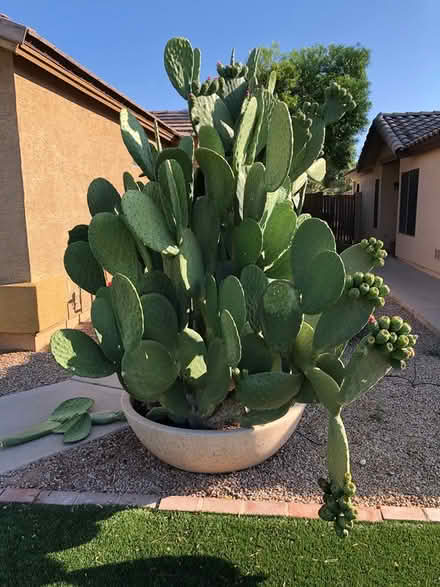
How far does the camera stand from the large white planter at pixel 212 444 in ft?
9.00

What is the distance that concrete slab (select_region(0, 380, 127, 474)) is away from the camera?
320cm

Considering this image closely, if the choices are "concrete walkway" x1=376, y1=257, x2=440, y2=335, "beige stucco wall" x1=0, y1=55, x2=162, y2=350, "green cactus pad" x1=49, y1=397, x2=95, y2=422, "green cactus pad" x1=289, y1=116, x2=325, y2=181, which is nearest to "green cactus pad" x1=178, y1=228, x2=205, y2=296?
"green cactus pad" x1=289, y1=116, x2=325, y2=181

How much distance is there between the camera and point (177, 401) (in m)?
2.81

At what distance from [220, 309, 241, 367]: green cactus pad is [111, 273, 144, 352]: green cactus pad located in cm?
40

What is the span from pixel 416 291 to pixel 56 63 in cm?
631

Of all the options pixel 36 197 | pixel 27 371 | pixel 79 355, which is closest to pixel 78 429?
pixel 79 355

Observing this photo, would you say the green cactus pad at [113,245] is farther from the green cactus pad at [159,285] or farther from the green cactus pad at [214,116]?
the green cactus pad at [214,116]

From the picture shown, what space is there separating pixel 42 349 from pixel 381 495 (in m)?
3.83

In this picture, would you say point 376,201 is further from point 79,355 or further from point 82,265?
point 79,355

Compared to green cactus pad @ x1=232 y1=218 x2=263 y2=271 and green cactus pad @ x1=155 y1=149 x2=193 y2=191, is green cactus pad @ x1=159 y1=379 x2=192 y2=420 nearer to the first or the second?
green cactus pad @ x1=232 y1=218 x2=263 y2=271

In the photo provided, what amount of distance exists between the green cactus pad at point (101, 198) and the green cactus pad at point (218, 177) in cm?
71

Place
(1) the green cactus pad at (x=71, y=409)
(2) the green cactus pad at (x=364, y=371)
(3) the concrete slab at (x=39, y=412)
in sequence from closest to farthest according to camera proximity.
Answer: (2) the green cactus pad at (x=364, y=371), (3) the concrete slab at (x=39, y=412), (1) the green cactus pad at (x=71, y=409)

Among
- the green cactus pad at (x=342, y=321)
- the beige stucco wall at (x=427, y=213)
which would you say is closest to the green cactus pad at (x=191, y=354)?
the green cactus pad at (x=342, y=321)

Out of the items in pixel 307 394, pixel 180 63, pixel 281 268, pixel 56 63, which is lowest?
pixel 307 394
